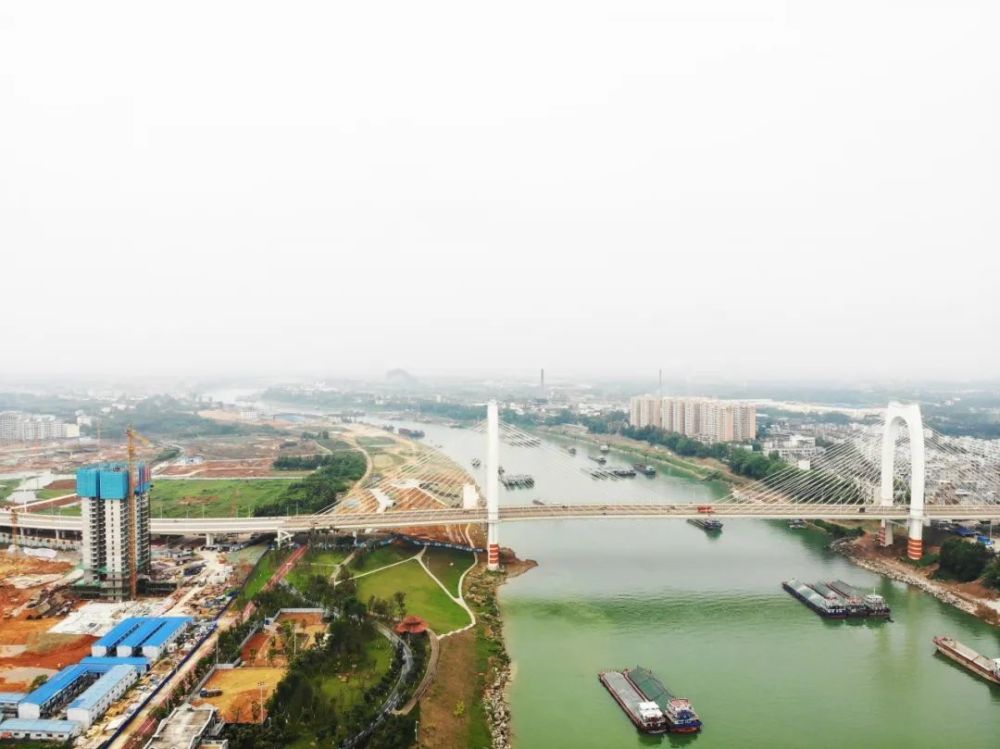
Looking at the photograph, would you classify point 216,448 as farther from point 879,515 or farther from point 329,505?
point 879,515

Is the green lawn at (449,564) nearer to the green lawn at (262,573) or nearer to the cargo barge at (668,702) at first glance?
the green lawn at (262,573)

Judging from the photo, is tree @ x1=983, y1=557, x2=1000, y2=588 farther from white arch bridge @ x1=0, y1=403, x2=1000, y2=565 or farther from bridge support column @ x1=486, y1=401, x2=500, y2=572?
bridge support column @ x1=486, y1=401, x2=500, y2=572

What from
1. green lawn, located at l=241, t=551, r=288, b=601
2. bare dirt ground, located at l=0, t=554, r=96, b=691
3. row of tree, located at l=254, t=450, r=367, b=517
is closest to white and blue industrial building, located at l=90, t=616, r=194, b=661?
bare dirt ground, located at l=0, t=554, r=96, b=691

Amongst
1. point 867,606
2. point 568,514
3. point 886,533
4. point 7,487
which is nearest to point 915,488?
point 886,533

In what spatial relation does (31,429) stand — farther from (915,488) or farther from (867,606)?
(915,488)

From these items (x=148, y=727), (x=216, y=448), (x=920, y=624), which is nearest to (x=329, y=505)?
(x=148, y=727)

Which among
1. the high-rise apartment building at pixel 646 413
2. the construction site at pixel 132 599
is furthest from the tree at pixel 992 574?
the high-rise apartment building at pixel 646 413
